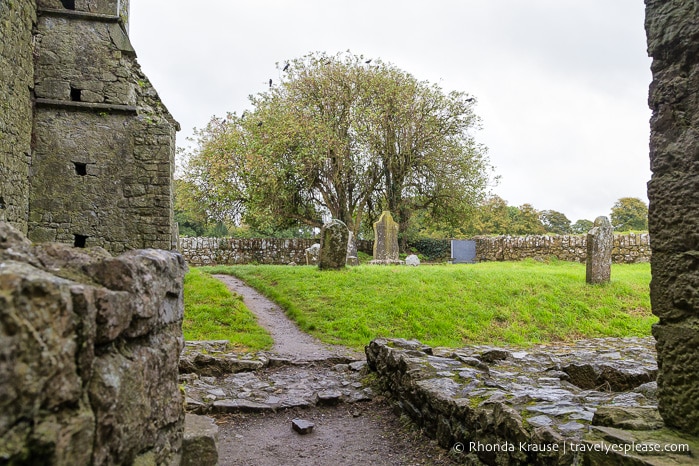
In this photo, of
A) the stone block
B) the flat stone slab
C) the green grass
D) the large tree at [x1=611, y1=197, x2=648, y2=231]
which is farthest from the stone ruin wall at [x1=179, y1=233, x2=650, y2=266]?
the stone block

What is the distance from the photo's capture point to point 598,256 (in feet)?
48.3

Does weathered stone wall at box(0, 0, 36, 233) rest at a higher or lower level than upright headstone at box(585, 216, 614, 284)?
higher

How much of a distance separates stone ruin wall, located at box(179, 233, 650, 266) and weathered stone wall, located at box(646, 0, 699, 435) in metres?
22.7

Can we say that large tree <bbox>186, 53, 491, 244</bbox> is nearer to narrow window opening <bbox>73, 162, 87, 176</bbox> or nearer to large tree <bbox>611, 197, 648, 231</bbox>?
narrow window opening <bbox>73, 162, 87, 176</bbox>

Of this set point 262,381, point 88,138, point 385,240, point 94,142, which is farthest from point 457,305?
point 88,138

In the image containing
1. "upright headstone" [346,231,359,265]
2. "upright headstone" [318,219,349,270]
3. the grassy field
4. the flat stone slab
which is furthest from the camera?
"upright headstone" [346,231,359,265]

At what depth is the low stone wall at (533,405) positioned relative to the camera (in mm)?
2404

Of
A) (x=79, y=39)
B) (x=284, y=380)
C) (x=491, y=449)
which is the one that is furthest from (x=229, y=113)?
(x=491, y=449)

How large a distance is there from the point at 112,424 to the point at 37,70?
31.5ft

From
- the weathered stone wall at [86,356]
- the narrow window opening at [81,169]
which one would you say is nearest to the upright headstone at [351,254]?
the narrow window opening at [81,169]

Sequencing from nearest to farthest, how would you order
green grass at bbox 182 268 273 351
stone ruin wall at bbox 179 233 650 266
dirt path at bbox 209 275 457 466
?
dirt path at bbox 209 275 457 466 → green grass at bbox 182 268 273 351 → stone ruin wall at bbox 179 233 650 266

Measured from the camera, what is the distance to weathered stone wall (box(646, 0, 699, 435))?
2.43m

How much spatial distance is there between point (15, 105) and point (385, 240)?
1471cm

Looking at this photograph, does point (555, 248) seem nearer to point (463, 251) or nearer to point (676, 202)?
point (463, 251)
